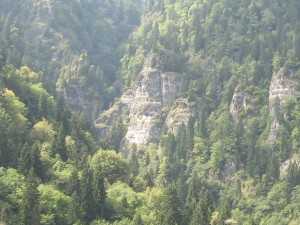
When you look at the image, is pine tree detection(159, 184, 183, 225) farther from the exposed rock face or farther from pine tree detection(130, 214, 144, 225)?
the exposed rock face

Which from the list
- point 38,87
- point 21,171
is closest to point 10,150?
point 21,171

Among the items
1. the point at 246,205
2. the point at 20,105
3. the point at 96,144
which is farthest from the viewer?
the point at 246,205

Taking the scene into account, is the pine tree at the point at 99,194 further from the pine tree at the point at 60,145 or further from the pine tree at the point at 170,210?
the pine tree at the point at 60,145

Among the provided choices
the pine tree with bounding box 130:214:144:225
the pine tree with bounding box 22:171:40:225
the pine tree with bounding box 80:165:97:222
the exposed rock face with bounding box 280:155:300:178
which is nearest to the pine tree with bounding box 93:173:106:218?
the pine tree with bounding box 80:165:97:222

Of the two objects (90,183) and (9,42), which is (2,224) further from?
(9,42)

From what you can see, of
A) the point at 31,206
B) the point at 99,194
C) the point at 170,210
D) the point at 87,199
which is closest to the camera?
the point at 31,206

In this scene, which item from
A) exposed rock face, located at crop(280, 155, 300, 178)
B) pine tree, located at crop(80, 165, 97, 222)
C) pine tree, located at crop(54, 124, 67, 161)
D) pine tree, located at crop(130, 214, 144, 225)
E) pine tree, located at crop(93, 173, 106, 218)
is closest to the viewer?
pine tree, located at crop(130, 214, 144, 225)

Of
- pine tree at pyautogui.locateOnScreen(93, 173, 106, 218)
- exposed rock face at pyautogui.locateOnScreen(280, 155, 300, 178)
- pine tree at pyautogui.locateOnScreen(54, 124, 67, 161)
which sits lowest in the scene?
exposed rock face at pyautogui.locateOnScreen(280, 155, 300, 178)

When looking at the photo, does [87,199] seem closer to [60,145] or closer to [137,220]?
[137,220]

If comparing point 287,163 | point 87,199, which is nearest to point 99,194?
point 87,199

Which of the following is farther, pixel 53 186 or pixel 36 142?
pixel 36 142

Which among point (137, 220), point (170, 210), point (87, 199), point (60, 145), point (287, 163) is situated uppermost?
point (60, 145)
